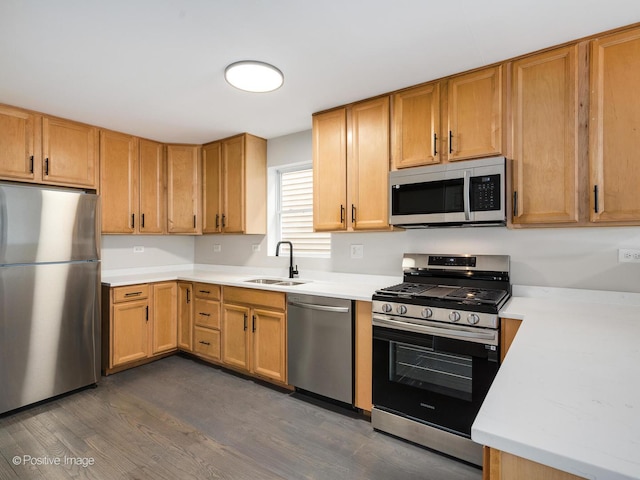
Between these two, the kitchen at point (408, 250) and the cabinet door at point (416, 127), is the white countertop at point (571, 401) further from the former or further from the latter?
the cabinet door at point (416, 127)

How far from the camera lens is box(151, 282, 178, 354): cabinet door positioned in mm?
3516

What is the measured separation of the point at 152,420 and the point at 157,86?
2.39m

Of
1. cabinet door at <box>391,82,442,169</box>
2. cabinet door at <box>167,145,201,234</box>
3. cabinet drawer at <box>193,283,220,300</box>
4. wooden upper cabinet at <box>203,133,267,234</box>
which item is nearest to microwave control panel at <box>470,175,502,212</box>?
cabinet door at <box>391,82,442,169</box>

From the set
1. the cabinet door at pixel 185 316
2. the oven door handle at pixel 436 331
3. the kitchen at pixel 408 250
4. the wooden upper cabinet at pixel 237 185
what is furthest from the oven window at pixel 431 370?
the cabinet door at pixel 185 316

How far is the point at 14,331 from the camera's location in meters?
2.58

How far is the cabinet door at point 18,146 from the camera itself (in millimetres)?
2750

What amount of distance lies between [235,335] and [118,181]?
1970mm

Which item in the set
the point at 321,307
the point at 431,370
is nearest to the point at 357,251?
the point at 321,307

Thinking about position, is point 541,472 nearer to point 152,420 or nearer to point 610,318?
point 610,318

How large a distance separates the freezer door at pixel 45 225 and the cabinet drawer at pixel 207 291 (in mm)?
948

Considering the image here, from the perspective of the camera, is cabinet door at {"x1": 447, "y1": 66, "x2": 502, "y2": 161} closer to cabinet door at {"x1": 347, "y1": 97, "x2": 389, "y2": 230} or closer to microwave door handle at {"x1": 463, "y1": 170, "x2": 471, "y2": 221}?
microwave door handle at {"x1": 463, "y1": 170, "x2": 471, "y2": 221}

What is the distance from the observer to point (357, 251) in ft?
10.2

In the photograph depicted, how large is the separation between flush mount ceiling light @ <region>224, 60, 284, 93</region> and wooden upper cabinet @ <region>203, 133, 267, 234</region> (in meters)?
1.26

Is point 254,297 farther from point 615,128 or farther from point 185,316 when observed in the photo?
point 615,128
